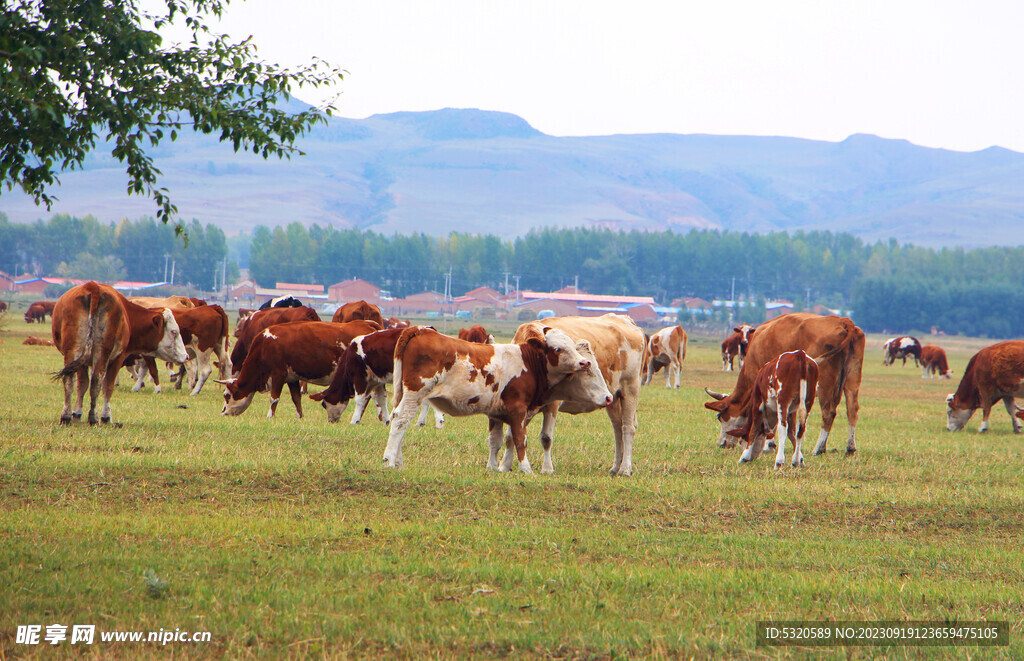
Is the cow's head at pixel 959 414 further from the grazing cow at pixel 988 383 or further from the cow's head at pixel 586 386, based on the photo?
the cow's head at pixel 586 386

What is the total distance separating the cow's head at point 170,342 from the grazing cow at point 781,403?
9.45 metres

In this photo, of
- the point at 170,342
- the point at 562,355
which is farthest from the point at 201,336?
the point at 562,355

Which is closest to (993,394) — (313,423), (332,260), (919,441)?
(919,441)

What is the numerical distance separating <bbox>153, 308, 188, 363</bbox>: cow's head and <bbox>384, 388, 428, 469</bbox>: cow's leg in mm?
7048

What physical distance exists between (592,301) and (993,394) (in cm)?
13961

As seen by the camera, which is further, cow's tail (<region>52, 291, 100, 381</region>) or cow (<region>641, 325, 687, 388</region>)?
cow (<region>641, 325, 687, 388</region>)

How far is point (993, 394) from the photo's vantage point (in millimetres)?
22781

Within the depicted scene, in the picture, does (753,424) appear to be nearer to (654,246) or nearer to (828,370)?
(828,370)

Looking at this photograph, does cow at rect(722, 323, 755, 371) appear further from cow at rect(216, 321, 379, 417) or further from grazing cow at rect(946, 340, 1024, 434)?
cow at rect(216, 321, 379, 417)

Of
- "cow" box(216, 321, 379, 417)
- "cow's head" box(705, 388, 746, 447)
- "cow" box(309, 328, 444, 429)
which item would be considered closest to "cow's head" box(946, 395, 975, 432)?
"cow's head" box(705, 388, 746, 447)

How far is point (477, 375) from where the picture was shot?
1173cm

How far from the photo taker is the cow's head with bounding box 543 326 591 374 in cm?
1208

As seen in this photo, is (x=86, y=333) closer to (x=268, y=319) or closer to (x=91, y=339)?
(x=91, y=339)

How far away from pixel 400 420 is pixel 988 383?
632 inches
